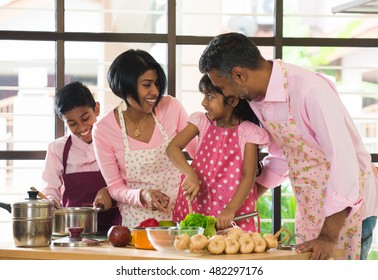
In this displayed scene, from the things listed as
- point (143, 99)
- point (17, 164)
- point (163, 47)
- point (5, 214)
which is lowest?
point (5, 214)

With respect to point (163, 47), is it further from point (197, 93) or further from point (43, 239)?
point (43, 239)

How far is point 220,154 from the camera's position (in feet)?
12.1

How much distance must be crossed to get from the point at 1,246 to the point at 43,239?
170 millimetres

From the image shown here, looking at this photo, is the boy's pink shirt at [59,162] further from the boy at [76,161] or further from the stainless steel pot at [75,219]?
the stainless steel pot at [75,219]

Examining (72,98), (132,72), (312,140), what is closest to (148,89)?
(132,72)

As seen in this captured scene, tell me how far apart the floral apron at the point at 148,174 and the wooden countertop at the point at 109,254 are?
72 centimetres

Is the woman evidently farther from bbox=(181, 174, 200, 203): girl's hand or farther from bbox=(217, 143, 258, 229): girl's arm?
bbox=(217, 143, 258, 229): girl's arm

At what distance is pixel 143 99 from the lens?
382 cm

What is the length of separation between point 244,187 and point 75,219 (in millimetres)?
733

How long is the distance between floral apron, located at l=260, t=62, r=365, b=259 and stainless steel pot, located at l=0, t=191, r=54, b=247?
971 mm

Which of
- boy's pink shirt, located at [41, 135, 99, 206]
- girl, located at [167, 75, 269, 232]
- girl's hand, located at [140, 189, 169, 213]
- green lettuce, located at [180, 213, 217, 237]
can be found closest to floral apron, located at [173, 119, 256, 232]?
girl, located at [167, 75, 269, 232]

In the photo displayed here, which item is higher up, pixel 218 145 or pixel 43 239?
pixel 218 145

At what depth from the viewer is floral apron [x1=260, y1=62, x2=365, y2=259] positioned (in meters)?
3.22
